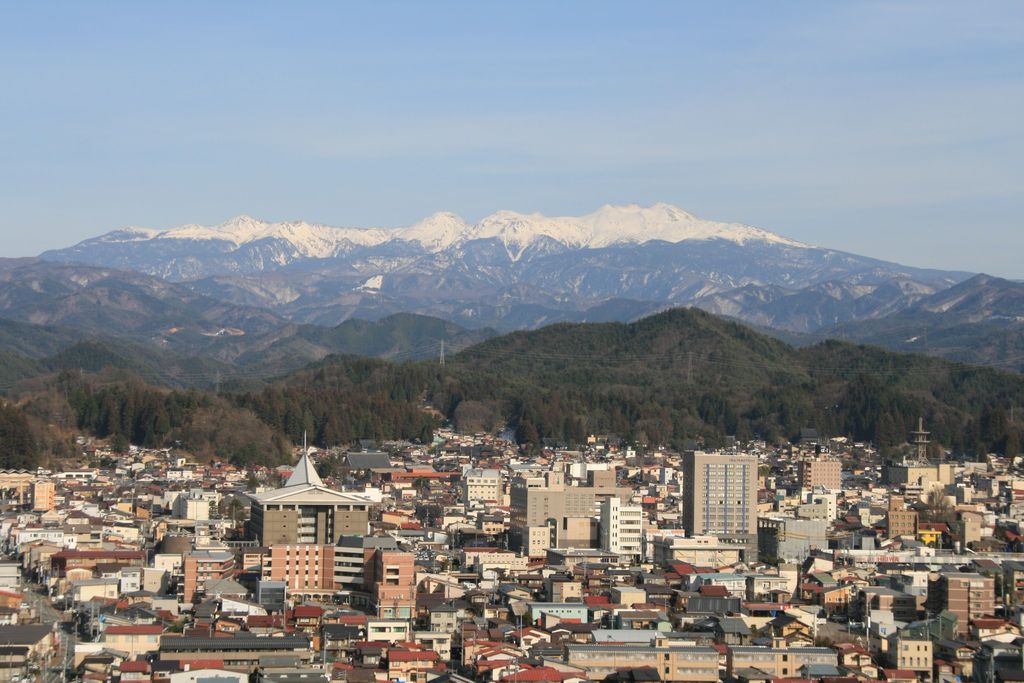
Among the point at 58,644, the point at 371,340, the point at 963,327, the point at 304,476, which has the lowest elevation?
the point at 58,644

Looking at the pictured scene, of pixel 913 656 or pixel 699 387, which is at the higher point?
pixel 699 387

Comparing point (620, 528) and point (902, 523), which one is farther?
point (902, 523)

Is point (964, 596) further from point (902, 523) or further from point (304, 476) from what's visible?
point (304, 476)

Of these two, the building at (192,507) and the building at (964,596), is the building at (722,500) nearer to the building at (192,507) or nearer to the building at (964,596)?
the building at (964,596)

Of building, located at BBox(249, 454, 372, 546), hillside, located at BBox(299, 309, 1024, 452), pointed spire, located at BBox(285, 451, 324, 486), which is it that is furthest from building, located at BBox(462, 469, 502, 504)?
hillside, located at BBox(299, 309, 1024, 452)

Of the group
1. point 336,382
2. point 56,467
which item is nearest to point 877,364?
point 336,382

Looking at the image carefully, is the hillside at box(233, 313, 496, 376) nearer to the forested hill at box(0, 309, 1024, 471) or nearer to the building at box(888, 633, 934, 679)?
the forested hill at box(0, 309, 1024, 471)

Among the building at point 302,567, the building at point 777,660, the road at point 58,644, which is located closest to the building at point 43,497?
the road at point 58,644

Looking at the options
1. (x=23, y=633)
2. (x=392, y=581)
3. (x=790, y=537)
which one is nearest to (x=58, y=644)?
(x=23, y=633)
